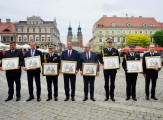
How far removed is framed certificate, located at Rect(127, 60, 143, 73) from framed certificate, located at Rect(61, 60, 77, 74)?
2.21 meters

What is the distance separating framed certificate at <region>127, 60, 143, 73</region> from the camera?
19.7 feet

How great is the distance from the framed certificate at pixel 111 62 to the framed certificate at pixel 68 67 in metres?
1.25

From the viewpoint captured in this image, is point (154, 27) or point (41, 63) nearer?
point (41, 63)

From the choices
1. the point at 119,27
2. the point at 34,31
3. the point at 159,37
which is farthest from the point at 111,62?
the point at 119,27

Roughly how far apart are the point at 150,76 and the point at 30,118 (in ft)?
16.1

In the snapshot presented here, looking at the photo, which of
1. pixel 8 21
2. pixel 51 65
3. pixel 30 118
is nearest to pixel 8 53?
pixel 51 65

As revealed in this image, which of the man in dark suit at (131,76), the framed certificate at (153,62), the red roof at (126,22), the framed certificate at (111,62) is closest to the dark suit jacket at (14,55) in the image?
the framed certificate at (111,62)

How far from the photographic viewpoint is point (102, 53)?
20.3 feet

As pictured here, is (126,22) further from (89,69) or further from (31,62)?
(31,62)

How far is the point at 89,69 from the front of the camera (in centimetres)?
603

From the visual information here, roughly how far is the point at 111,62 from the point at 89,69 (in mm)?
932

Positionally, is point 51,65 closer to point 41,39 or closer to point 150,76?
point 150,76

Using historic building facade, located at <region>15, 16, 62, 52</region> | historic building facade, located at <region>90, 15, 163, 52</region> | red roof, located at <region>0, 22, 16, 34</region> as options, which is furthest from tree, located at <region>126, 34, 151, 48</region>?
red roof, located at <region>0, 22, 16, 34</region>

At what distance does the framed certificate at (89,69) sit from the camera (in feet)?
19.7
